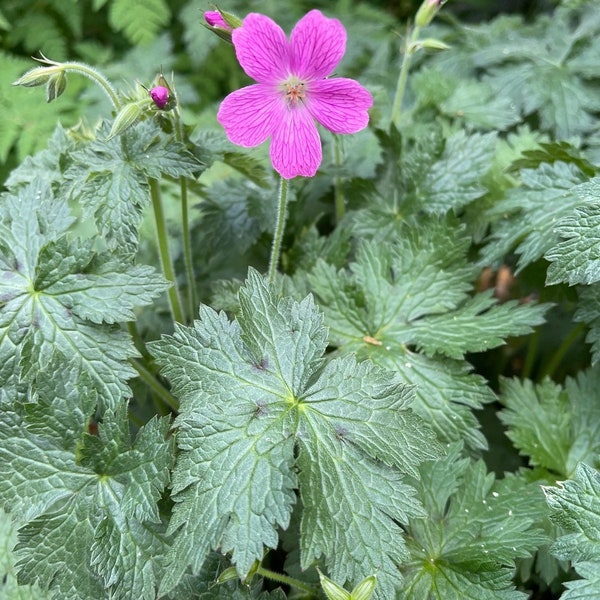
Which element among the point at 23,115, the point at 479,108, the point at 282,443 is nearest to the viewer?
the point at 282,443

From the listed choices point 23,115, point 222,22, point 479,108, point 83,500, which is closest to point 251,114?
point 222,22

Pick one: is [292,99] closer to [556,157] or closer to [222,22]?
[222,22]

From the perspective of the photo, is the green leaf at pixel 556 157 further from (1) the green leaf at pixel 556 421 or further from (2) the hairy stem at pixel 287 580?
(2) the hairy stem at pixel 287 580

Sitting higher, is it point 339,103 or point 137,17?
point 339,103

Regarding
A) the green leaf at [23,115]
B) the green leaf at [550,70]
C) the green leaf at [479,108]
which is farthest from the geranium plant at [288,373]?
the green leaf at [23,115]

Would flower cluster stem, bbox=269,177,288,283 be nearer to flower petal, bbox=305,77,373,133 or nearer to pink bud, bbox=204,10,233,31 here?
flower petal, bbox=305,77,373,133

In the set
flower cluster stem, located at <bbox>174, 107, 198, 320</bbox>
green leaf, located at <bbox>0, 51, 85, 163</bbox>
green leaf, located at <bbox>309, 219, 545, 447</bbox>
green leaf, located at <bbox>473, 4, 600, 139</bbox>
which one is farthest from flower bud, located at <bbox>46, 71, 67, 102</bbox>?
green leaf, located at <bbox>473, 4, 600, 139</bbox>

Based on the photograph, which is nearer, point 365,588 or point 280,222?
point 365,588
